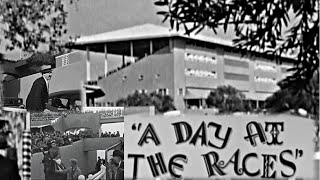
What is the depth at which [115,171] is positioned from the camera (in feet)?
7.48

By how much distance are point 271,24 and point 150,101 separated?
0.59m

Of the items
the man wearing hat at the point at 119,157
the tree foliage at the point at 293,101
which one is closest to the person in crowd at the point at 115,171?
the man wearing hat at the point at 119,157

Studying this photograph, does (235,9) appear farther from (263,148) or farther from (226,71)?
(263,148)

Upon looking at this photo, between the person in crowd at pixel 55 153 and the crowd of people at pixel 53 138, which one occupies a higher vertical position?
the crowd of people at pixel 53 138

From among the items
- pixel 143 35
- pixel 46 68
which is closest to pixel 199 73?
pixel 143 35

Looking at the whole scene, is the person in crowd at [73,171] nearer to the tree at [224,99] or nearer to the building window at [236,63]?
the tree at [224,99]

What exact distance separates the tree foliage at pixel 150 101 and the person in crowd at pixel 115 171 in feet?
0.99

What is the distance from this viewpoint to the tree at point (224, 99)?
2.02m

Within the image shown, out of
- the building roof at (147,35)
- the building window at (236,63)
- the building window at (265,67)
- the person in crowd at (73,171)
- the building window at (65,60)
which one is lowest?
the person in crowd at (73,171)

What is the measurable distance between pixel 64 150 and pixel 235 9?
969 mm

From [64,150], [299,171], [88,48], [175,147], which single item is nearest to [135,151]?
[175,147]

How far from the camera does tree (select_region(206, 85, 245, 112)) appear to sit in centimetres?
202

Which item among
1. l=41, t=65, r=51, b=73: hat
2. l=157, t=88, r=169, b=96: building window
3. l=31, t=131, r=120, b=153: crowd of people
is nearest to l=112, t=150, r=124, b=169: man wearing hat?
l=31, t=131, r=120, b=153: crowd of people

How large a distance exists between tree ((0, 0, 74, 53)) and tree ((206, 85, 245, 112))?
0.72m
